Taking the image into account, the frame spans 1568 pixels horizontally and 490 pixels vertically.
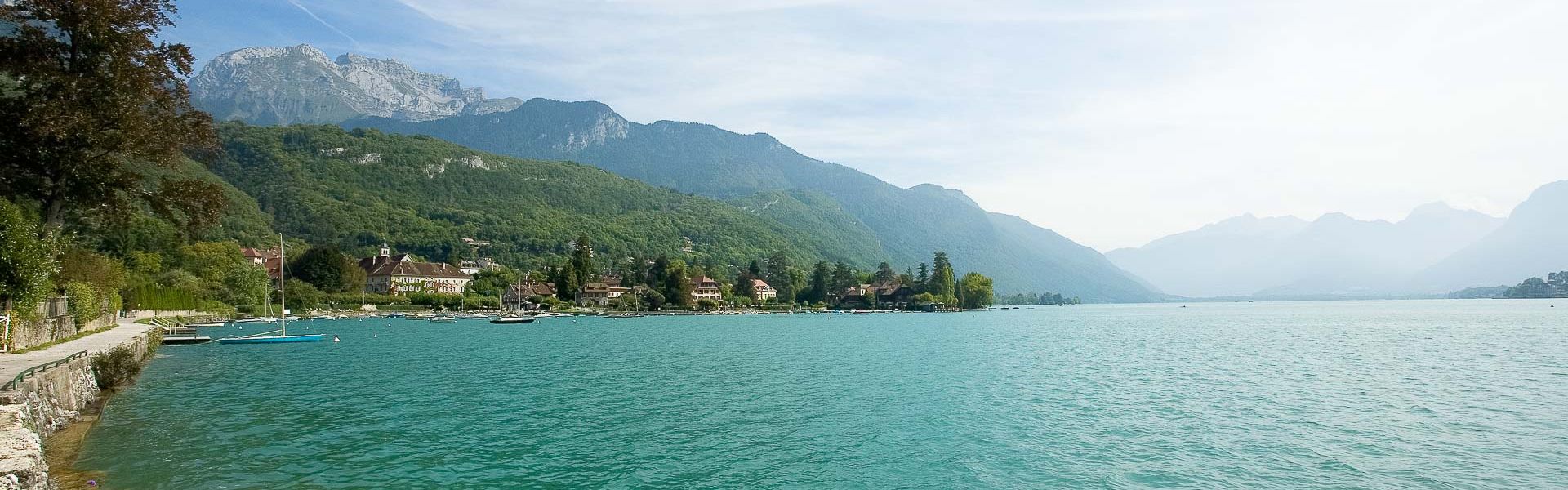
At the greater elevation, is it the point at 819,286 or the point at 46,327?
the point at 819,286

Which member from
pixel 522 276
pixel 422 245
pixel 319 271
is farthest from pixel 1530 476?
pixel 422 245

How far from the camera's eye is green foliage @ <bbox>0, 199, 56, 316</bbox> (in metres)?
24.4

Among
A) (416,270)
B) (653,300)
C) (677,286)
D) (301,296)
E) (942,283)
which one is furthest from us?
(942,283)

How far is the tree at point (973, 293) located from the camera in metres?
183

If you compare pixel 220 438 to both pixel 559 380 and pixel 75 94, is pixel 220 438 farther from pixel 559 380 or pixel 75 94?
pixel 559 380

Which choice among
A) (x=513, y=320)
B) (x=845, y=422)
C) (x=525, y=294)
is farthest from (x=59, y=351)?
(x=525, y=294)

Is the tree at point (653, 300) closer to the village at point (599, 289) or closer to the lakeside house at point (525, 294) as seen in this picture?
the village at point (599, 289)

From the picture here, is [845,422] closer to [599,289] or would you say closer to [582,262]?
[582,262]

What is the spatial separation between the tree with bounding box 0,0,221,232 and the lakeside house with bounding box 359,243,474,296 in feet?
414

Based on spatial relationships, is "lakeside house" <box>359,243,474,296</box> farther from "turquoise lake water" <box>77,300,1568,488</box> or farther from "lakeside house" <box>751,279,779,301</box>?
"turquoise lake water" <box>77,300,1568,488</box>

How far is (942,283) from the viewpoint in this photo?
17438cm

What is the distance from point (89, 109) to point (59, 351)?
396 inches

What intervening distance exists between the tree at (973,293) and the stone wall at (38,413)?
557 feet

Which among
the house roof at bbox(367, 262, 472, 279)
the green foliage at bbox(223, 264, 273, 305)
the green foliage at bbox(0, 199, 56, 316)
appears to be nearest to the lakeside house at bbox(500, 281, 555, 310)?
the house roof at bbox(367, 262, 472, 279)
